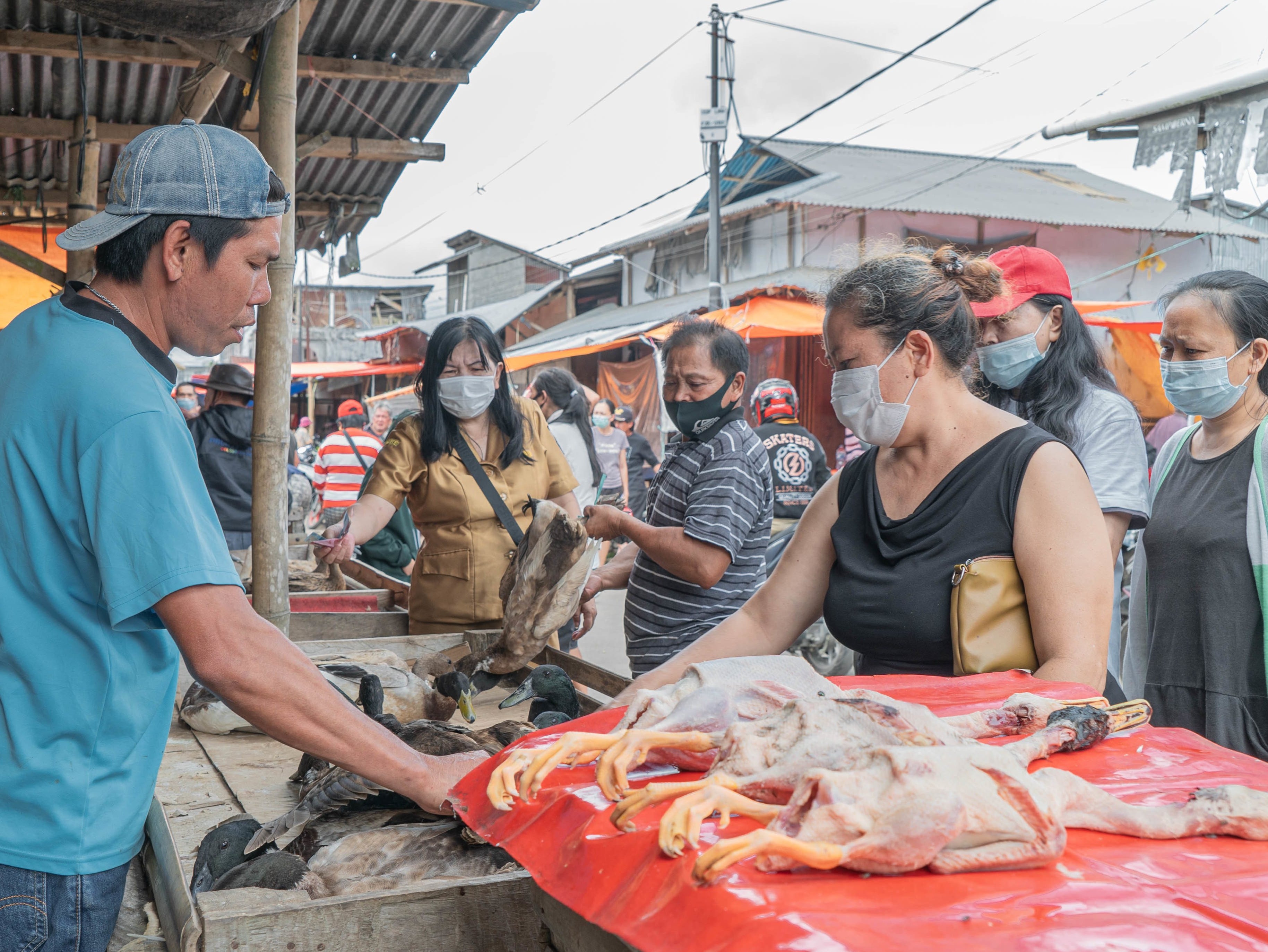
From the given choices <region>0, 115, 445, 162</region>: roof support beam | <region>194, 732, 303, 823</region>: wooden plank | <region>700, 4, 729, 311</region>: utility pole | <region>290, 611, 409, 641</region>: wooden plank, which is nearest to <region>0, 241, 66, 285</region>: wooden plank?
<region>0, 115, 445, 162</region>: roof support beam

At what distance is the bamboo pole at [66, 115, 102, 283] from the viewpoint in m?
5.99

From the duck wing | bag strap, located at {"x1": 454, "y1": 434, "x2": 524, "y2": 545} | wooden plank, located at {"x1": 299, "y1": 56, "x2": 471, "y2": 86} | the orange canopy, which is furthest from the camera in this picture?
the orange canopy

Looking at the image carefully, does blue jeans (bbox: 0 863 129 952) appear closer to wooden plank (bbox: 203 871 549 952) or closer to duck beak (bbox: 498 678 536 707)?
wooden plank (bbox: 203 871 549 952)

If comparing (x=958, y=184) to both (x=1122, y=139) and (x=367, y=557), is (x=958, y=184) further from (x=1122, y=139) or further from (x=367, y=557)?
(x=367, y=557)

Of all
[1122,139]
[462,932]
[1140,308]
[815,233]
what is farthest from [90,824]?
[1140,308]

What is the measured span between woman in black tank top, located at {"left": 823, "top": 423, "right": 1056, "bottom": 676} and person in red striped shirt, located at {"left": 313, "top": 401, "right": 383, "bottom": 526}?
18.9 ft

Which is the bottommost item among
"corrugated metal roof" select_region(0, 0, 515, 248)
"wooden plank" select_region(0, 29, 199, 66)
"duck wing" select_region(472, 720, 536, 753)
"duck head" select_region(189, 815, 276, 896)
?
"duck head" select_region(189, 815, 276, 896)

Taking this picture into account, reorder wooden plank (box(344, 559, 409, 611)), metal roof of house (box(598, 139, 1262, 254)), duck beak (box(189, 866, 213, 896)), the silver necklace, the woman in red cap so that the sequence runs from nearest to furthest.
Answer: the silver necklace < duck beak (box(189, 866, 213, 896)) < the woman in red cap < wooden plank (box(344, 559, 409, 611)) < metal roof of house (box(598, 139, 1262, 254))

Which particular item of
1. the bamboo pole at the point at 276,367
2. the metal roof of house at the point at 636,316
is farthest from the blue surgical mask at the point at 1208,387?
the metal roof of house at the point at 636,316

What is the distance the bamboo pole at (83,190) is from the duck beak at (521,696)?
4.36 metres

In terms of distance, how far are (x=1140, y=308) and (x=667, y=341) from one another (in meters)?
19.3

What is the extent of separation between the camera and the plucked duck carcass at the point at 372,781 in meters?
1.98

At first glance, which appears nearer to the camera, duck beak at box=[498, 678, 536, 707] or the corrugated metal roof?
duck beak at box=[498, 678, 536, 707]

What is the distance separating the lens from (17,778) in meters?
1.47
